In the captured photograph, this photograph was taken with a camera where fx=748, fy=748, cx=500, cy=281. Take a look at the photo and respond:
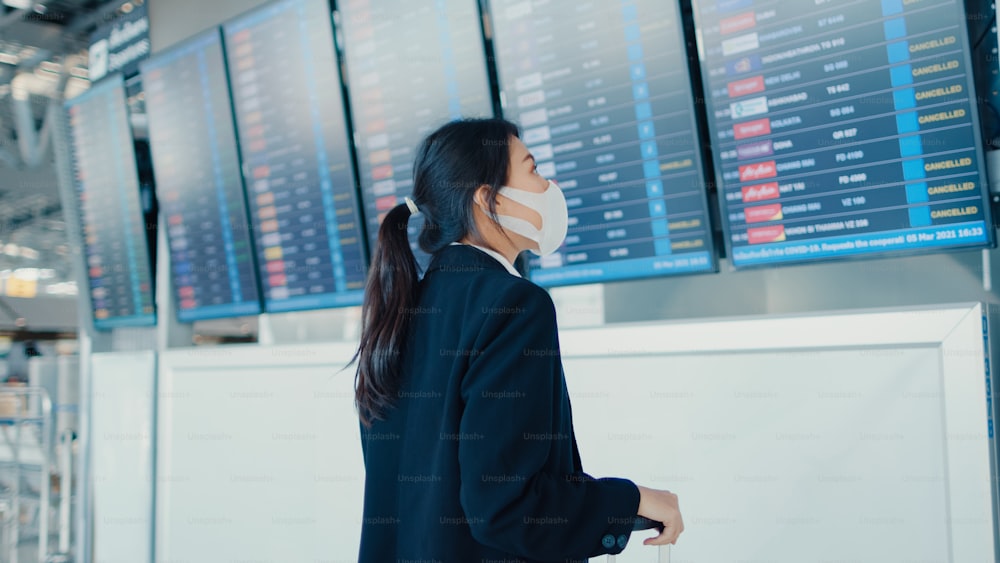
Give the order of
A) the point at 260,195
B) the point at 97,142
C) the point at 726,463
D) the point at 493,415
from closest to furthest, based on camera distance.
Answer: the point at 493,415, the point at 726,463, the point at 260,195, the point at 97,142

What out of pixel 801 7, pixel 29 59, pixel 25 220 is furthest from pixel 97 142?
pixel 25 220

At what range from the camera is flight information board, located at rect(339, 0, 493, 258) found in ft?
8.03

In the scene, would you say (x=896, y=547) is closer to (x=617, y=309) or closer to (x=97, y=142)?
(x=617, y=309)

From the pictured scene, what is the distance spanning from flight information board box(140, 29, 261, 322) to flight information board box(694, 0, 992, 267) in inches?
81.8

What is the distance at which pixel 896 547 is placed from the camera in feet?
5.41

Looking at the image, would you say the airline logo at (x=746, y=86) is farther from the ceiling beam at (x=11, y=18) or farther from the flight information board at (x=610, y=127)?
the ceiling beam at (x=11, y=18)

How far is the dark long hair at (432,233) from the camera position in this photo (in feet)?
4.03

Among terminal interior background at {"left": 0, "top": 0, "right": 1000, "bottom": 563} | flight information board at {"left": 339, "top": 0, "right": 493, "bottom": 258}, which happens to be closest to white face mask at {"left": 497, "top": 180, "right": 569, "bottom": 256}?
terminal interior background at {"left": 0, "top": 0, "right": 1000, "bottom": 563}

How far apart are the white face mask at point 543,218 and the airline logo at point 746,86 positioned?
2.40 ft

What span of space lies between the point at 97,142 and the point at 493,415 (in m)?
3.55

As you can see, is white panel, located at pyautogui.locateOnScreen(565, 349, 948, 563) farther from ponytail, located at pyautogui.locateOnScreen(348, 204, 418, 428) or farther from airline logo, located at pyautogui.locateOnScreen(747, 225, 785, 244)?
ponytail, located at pyautogui.locateOnScreen(348, 204, 418, 428)

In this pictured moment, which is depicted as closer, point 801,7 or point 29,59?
point 801,7

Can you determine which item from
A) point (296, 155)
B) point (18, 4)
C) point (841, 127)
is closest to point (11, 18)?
point (18, 4)

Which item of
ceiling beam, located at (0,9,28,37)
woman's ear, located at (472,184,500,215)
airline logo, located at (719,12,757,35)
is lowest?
woman's ear, located at (472,184,500,215)
